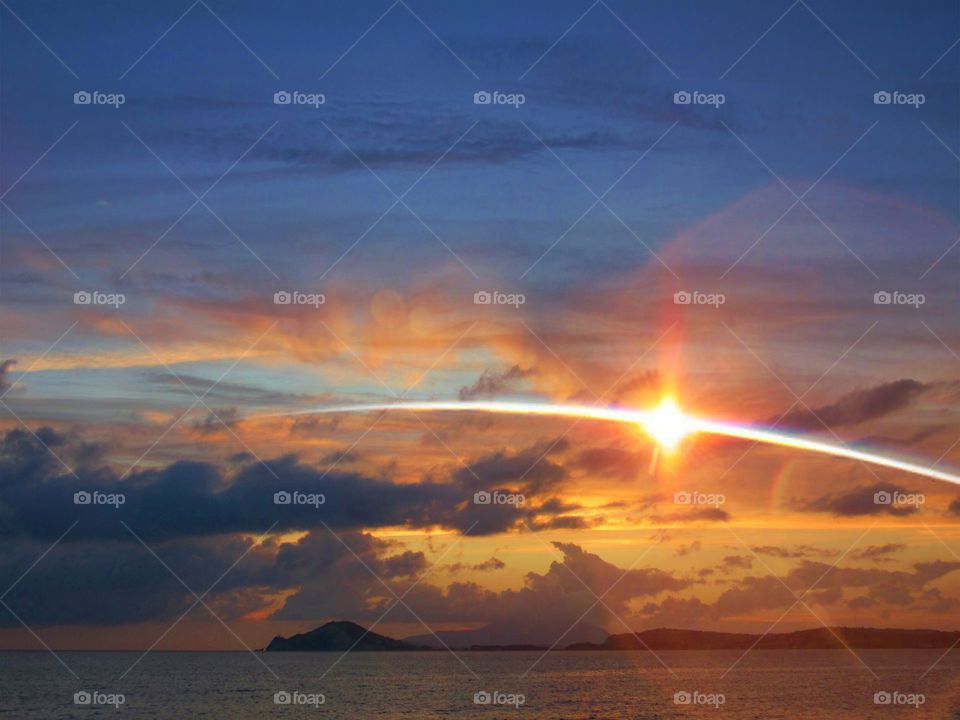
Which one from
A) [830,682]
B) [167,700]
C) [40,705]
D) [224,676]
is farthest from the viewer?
[224,676]

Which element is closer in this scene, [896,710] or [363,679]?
[896,710]

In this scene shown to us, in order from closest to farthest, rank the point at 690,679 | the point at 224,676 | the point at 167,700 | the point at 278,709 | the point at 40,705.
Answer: the point at 278,709 < the point at 40,705 < the point at 167,700 < the point at 690,679 < the point at 224,676

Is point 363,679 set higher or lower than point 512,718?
higher

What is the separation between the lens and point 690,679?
16838 cm

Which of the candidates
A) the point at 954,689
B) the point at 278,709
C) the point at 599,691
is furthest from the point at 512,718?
the point at 954,689

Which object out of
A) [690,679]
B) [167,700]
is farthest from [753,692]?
[167,700]

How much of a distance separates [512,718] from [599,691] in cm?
3662

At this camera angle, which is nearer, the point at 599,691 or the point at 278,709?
the point at 278,709

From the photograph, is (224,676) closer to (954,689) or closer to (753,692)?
(753,692)

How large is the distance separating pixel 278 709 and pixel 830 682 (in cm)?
8331

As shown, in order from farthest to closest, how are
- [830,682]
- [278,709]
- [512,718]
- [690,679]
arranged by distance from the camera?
[690,679] < [830,682] < [278,709] < [512,718]

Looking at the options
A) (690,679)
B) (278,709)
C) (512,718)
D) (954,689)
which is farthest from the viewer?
(690,679)

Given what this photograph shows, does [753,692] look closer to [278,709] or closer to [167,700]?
[278,709]

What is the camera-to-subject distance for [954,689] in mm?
139250
